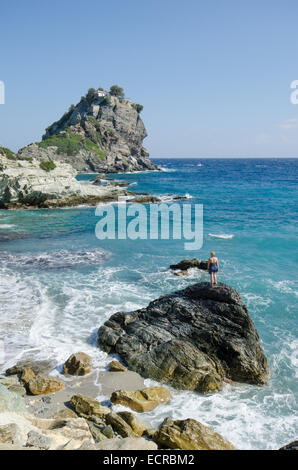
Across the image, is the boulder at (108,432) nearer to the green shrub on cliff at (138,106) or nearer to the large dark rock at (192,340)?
the large dark rock at (192,340)

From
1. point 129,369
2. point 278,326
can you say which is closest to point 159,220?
point 278,326

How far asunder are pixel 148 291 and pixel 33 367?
8102 mm

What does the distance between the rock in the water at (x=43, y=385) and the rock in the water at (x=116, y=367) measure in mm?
1708

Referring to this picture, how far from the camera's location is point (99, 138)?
128 metres

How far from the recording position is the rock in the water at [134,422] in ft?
27.8

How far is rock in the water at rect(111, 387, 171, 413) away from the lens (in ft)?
31.6

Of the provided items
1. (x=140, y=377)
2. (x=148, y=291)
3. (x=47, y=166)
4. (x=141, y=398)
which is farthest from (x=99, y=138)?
(x=141, y=398)

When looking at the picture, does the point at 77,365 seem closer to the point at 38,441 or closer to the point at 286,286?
the point at 38,441

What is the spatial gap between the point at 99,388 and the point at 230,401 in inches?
159

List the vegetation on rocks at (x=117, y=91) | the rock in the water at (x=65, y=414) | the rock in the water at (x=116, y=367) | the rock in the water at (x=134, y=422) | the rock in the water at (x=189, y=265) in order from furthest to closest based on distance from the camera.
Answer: the vegetation on rocks at (x=117, y=91) < the rock in the water at (x=189, y=265) < the rock in the water at (x=116, y=367) < the rock in the water at (x=65, y=414) < the rock in the water at (x=134, y=422)

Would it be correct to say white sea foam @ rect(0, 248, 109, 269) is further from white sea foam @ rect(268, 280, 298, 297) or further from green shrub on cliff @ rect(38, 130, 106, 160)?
green shrub on cliff @ rect(38, 130, 106, 160)

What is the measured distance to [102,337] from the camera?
516 inches

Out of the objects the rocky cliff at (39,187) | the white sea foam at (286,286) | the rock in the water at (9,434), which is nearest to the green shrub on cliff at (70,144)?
the rocky cliff at (39,187)
